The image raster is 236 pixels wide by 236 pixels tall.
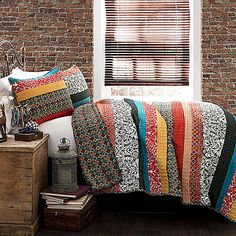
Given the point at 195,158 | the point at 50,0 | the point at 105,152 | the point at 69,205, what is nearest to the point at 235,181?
the point at 195,158

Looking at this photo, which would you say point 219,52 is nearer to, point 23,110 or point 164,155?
point 164,155

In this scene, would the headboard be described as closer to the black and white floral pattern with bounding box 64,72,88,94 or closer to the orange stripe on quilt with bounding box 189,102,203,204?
the black and white floral pattern with bounding box 64,72,88,94

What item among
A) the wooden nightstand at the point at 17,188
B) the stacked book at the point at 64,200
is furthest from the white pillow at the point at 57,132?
the wooden nightstand at the point at 17,188

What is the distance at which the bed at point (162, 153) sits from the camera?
11.4 ft

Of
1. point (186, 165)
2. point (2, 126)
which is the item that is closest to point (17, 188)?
point (2, 126)

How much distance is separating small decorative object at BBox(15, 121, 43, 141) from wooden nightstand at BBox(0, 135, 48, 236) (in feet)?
0.53

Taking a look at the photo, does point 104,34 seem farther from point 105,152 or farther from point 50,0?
point 105,152

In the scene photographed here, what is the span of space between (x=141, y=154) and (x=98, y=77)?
3793 millimetres

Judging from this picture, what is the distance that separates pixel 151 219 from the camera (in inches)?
138

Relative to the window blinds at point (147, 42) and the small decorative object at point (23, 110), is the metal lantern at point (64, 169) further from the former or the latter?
the window blinds at point (147, 42)

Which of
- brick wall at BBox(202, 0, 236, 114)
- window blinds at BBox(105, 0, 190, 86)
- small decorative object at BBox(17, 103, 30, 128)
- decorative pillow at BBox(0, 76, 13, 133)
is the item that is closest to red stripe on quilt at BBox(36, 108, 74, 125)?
small decorative object at BBox(17, 103, 30, 128)

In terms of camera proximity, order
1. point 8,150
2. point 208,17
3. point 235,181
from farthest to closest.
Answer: point 208,17
point 235,181
point 8,150

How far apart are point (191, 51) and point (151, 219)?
4.14m

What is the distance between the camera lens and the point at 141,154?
3.56 meters
